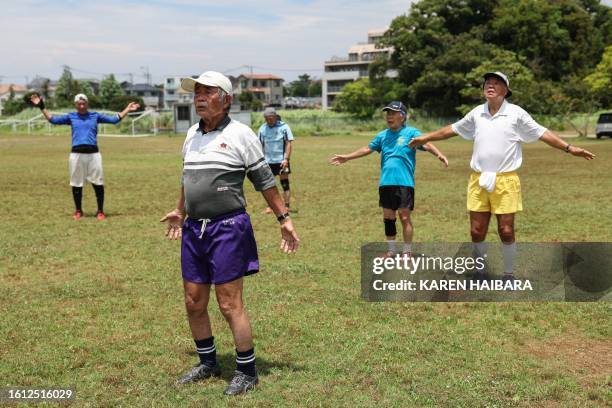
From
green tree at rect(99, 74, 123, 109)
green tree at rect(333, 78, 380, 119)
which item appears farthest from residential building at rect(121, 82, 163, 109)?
green tree at rect(333, 78, 380, 119)

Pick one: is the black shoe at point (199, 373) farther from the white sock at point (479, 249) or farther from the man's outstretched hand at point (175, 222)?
the white sock at point (479, 249)

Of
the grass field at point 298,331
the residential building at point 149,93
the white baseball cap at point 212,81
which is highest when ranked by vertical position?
the residential building at point 149,93

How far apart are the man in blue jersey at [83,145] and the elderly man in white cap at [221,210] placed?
26.2 ft

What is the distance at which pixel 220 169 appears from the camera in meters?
4.43

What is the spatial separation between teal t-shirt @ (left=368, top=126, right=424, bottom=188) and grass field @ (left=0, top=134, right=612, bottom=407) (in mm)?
1297

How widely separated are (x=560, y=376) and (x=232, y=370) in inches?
101

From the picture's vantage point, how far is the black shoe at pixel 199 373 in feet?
15.4

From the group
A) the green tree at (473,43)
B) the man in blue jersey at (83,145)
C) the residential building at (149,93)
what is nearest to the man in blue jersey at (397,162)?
the man in blue jersey at (83,145)

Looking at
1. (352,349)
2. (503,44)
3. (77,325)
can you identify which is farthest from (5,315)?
(503,44)

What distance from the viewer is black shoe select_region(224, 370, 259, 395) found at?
4.49 meters

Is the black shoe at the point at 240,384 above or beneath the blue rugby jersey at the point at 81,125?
beneath

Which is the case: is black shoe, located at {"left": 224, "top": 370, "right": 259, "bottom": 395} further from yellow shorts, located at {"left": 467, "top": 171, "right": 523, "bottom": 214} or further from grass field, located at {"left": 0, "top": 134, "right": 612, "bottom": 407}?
yellow shorts, located at {"left": 467, "top": 171, "right": 523, "bottom": 214}

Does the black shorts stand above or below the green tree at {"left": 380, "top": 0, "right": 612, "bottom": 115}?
below

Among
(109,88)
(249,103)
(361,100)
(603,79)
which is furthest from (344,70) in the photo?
(603,79)
